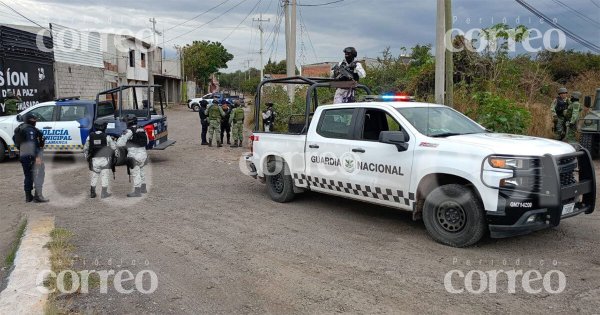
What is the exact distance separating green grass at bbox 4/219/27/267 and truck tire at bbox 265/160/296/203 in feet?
12.0

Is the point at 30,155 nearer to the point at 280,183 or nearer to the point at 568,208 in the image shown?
the point at 280,183

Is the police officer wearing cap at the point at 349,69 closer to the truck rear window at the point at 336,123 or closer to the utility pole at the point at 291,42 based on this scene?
the truck rear window at the point at 336,123

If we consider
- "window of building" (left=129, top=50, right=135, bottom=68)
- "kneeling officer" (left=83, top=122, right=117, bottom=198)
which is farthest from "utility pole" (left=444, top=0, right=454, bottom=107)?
"window of building" (left=129, top=50, right=135, bottom=68)

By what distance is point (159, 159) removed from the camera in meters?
13.3

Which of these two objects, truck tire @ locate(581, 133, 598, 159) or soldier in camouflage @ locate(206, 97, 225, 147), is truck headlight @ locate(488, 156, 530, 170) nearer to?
truck tire @ locate(581, 133, 598, 159)

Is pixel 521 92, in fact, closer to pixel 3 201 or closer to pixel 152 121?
pixel 152 121

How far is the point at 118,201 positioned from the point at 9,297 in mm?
4039

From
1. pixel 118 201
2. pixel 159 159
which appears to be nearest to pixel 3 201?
pixel 118 201

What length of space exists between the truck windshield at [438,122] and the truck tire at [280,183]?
2292 millimetres

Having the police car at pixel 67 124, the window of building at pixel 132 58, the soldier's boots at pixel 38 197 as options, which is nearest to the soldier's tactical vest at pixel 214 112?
the police car at pixel 67 124

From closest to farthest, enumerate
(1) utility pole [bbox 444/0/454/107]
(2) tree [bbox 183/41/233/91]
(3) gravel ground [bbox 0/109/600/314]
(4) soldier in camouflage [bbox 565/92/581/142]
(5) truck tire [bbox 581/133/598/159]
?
(3) gravel ground [bbox 0/109/600/314]
(5) truck tire [bbox 581/133/598/159]
(1) utility pole [bbox 444/0/454/107]
(4) soldier in camouflage [bbox 565/92/581/142]
(2) tree [bbox 183/41/233/91]

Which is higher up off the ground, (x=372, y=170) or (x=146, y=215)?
(x=372, y=170)

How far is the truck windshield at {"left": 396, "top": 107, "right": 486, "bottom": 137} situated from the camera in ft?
20.0

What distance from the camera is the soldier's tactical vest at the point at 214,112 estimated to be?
15.6 metres
